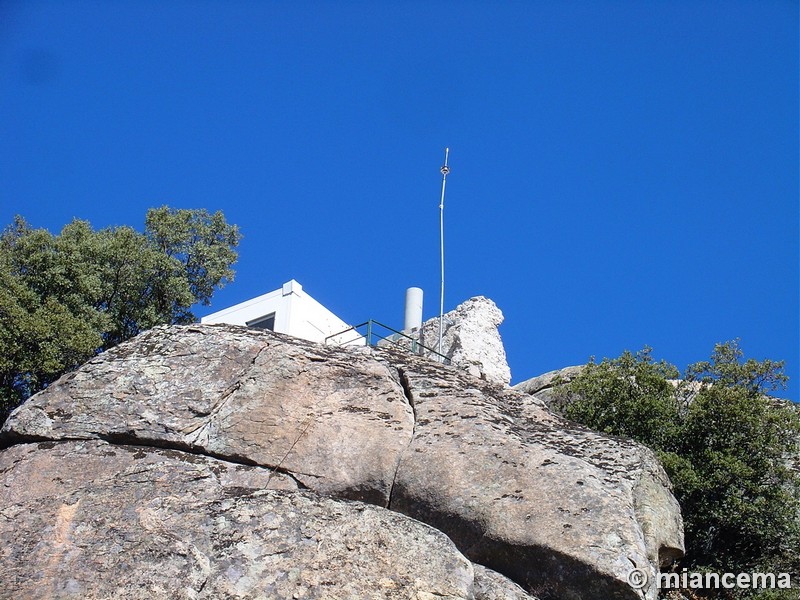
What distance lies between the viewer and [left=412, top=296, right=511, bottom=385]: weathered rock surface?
2703 cm

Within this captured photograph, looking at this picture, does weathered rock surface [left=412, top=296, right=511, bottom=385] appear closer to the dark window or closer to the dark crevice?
the dark window

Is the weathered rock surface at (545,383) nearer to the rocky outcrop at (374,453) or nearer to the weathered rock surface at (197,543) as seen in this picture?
the rocky outcrop at (374,453)

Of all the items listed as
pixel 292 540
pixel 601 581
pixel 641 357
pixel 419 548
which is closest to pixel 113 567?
pixel 292 540

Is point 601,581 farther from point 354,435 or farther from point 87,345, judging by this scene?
point 87,345

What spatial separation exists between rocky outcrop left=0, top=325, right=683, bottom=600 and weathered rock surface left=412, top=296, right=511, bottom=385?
9.82 metres

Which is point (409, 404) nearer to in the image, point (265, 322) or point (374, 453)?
point (374, 453)

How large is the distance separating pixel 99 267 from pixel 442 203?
30.9 ft

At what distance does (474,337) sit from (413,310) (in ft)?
9.63

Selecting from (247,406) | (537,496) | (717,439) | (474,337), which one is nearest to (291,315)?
(474,337)

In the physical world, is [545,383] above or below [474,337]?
below

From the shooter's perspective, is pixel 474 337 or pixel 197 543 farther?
pixel 474 337

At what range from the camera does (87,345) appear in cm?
2244

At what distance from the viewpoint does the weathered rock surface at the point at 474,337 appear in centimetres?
2703

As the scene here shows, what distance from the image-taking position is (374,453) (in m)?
15.0
